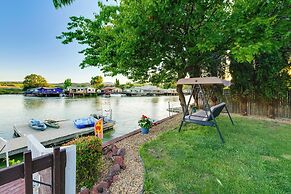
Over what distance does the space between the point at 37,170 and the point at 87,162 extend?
7.33 feet

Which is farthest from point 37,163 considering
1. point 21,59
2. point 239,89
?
point 21,59

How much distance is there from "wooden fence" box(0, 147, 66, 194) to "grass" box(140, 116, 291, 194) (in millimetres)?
1808

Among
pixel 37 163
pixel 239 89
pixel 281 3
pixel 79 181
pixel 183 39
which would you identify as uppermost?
pixel 281 3

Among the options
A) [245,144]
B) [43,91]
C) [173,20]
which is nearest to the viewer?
[245,144]

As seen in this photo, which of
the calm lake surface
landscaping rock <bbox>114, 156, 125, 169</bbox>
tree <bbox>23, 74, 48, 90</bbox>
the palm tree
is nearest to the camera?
the palm tree

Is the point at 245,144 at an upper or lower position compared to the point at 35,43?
lower

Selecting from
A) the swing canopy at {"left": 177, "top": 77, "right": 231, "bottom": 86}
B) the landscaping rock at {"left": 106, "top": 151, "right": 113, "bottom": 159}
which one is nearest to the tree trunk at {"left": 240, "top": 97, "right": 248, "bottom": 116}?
the swing canopy at {"left": 177, "top": 77, "right": 231, "bottom": 86}

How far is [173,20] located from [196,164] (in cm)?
433

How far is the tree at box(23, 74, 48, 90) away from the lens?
6136 cm

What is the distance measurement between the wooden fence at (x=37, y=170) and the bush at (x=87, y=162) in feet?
6.61

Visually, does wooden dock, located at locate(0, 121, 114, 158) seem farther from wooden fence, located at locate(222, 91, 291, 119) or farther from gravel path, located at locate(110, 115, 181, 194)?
wooden fence, located at locate(222, 91, 291, 119)

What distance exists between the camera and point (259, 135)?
5.77m

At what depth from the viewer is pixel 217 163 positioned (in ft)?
12.0

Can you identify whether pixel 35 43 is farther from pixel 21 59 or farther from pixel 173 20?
pixel 173 20
